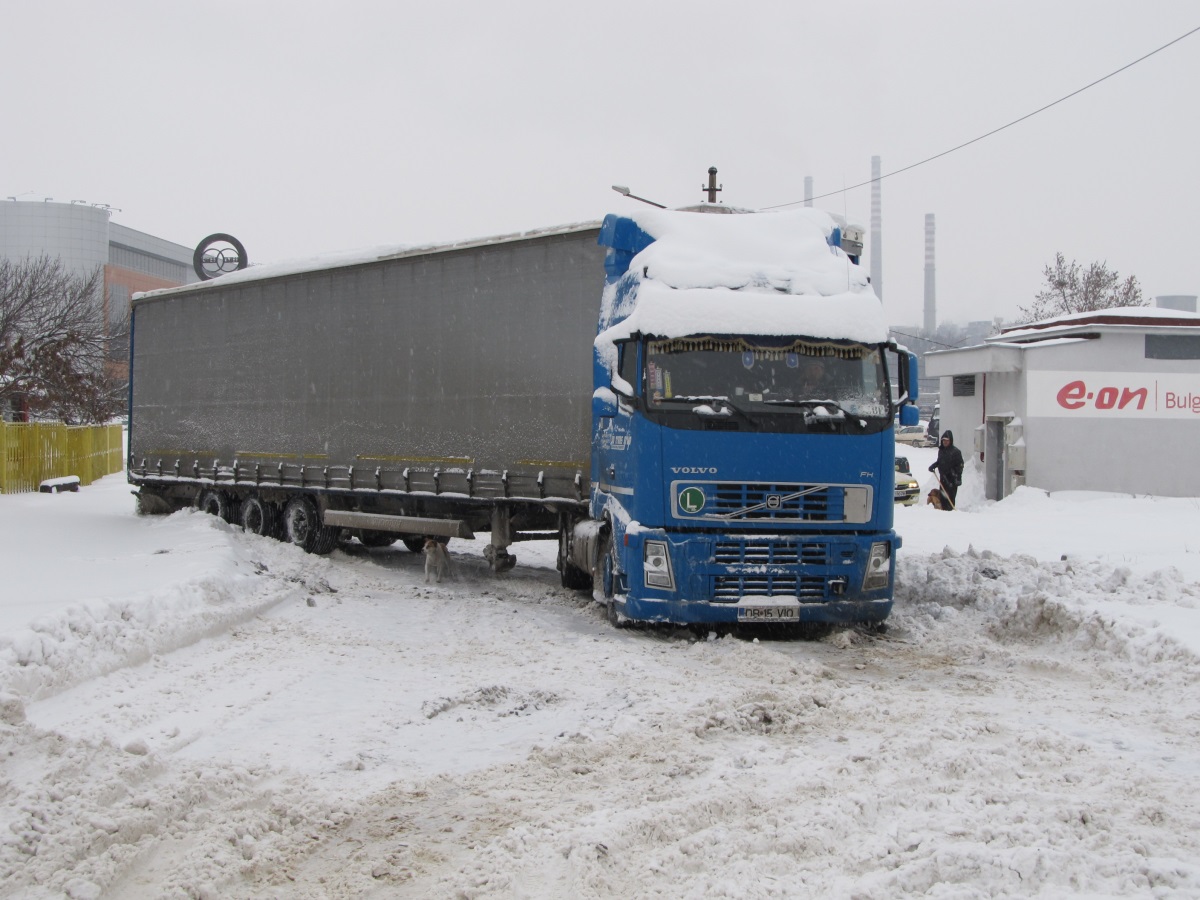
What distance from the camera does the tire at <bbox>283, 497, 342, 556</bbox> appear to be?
1550cm

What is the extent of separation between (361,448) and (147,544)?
2.81 metres

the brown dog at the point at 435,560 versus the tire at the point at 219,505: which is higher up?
the tire at the point at 219,505

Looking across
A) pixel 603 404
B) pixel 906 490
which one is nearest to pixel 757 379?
pixel 603 404

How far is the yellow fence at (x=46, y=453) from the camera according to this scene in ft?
90.3

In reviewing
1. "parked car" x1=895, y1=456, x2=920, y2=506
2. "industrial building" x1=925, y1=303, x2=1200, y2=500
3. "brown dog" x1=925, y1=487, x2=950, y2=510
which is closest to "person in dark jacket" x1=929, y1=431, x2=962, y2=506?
"brown dog" x1=925, y1=487, x2=950, y2=510

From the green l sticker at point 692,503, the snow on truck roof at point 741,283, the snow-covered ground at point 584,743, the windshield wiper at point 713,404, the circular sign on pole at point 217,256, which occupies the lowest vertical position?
the snow-covered ground at point 584,743

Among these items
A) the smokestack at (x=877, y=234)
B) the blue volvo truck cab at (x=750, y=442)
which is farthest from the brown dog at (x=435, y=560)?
the smokestack at (x=877, y=234)

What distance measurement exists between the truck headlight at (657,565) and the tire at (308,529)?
7562 mm

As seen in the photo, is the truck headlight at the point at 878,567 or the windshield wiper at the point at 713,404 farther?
the truck headlight at the point at 878,567

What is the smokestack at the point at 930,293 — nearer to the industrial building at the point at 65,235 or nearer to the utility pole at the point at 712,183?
the industrial building at the point at 65,235

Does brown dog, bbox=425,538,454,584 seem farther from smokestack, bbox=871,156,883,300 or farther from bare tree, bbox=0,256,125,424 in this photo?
smokestack, bbox=871,156,883,300

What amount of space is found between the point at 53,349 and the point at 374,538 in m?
12.4

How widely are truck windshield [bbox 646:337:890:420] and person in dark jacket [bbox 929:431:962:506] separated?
13.1 metres

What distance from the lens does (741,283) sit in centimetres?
961
